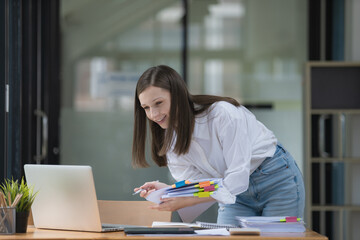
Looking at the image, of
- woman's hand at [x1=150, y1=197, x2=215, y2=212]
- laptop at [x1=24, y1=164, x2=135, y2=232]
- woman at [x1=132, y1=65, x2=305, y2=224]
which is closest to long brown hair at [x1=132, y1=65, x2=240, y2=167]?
woman at [x1=132, y1=65, x2=305, y2=224]

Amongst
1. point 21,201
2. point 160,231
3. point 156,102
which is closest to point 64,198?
point 21,201

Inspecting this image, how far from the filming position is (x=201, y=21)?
17.1 feet

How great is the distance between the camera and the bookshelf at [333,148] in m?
4.74

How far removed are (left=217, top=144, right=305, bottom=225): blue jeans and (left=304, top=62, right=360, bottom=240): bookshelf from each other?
2.24m

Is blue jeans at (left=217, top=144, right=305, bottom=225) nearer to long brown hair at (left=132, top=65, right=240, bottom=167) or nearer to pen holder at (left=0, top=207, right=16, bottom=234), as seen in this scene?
long brown hair at (left=132, top=65, right=240, bottom=167)

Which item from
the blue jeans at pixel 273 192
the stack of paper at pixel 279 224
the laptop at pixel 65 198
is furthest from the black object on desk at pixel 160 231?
the blue jeans at pixel 273 192

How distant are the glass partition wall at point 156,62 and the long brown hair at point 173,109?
2.68 m

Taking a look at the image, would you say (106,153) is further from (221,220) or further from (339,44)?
(221,220)

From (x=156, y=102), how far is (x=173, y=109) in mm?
71

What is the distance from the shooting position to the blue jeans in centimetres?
244

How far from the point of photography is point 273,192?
96.7 inches

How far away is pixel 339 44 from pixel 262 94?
29.6 inches

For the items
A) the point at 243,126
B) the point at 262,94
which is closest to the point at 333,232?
the point at 262,94

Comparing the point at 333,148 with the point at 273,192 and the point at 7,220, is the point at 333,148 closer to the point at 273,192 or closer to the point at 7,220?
the point at 273,192
